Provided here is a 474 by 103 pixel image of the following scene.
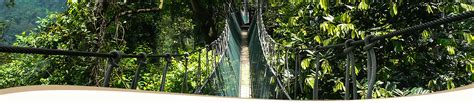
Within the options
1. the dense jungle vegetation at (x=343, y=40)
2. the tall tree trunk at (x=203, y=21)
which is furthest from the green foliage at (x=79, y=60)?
the tall tree trunk at (x=203, y=21)

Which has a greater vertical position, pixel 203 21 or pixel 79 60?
pixel 203 21

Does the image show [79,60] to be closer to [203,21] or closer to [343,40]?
[343,40]

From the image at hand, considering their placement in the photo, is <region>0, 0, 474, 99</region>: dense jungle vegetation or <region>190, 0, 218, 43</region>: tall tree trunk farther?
<region>190, 0, 218, 43</region>: tall tree trunk

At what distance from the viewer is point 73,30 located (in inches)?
98.0

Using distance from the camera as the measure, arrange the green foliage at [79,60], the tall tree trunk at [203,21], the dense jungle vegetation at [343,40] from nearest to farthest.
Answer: the dense jungle vegetation at [343,40] → the green foliage at [79,60] → the tall tree trunk at [203,21]

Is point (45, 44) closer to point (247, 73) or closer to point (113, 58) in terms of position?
point (247, 73)

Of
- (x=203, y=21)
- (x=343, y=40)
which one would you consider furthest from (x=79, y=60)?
(x=203, y=21)

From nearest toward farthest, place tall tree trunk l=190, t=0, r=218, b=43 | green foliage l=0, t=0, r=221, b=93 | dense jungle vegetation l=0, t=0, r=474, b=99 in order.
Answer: dense jungle vegetation l=0, t=0, r=474, b=99 < green foliage l=0, t=0, r=221, b=93 < tall tree trunk l=190, t=0, r=218, b=43

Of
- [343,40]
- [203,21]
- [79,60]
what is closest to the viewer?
[343,40]

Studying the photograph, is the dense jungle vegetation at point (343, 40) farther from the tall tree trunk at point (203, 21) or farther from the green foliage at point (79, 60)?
the tall tree trunk at point (203, 21)

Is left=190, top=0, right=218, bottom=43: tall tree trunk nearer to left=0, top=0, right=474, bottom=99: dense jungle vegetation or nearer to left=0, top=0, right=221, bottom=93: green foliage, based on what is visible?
left=0, top=0, right=221, bottom=93: green foliage

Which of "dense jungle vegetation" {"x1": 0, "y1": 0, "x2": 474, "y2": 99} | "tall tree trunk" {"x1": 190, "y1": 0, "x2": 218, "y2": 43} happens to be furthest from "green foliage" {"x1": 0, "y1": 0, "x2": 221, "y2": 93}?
"tall tree trunk" {"x1": 190, "y1": 0, "x2": 218, "y2": 43}

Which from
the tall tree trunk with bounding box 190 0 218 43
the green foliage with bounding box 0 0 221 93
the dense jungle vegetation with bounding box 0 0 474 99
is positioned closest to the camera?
the dense jungle vegetation with bounding box 0 0 474 99

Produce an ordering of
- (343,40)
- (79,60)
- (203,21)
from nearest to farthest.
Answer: (343,40), (79,60), (203,21)
